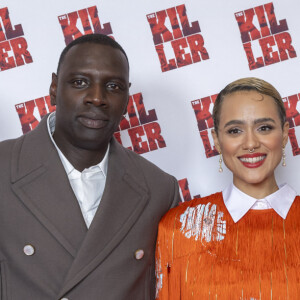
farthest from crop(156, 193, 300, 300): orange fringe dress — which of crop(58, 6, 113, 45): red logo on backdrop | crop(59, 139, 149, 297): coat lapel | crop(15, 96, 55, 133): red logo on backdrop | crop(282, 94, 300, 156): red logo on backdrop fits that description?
crop(58, 6, 113, 45): red logo on backdrop

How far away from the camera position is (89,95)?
5.18 ft

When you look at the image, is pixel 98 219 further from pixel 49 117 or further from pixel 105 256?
pixel 49 117

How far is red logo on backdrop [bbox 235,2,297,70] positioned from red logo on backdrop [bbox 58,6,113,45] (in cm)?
56

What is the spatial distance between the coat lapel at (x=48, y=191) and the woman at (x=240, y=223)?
283 millimetres

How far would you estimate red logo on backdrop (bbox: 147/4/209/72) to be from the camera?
2.32 meters

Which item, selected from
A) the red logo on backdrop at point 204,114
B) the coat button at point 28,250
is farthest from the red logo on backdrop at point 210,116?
the coat button at point 28,250

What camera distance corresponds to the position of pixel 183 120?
2316mm

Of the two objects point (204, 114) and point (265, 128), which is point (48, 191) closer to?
point (265, 128)

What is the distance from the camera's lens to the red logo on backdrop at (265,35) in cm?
232

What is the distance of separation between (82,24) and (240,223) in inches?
44.4

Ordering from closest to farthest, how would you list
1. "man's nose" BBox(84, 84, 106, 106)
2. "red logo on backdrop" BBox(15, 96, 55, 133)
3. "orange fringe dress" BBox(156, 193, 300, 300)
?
"orange fringe dress" BBox(156, 193, 300, 300) < "man's nose" BBox(84, 84, 106, 106) < "red logo on backdrop" BBox(15, 96, 55, 133)

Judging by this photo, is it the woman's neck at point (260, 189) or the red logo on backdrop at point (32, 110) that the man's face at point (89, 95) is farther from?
the red logo on backdrop at point (32, 110)

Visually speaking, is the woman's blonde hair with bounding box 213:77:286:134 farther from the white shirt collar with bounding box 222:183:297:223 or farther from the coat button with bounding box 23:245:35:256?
the coat button with bounding box 23:245:35:256

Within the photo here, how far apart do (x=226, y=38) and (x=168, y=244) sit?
1.03 m
